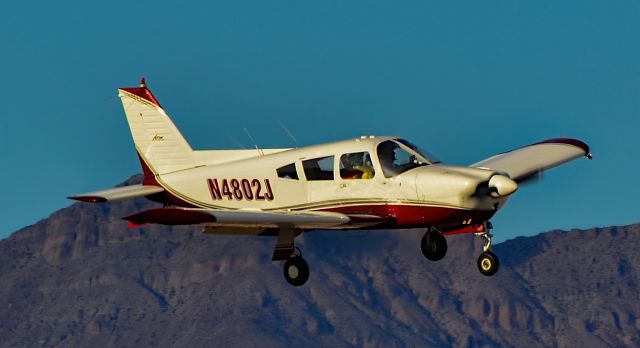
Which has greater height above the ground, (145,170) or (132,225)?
(145,170)

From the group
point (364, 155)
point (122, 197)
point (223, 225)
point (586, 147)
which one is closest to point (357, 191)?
point (364, 155)

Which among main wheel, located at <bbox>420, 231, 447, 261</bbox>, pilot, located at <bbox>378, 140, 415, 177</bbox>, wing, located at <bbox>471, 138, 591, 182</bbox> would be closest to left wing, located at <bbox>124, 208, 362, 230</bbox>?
pilot, located at <bbox>378, 140, 415, 177</bbox>

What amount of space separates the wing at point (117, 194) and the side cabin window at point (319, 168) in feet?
18.2

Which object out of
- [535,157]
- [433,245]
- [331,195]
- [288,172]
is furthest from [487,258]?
[535,157]

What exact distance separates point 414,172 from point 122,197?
8.86m

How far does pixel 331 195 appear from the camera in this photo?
43688 mm

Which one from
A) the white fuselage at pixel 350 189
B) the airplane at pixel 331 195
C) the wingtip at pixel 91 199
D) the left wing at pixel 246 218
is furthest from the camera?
the wingtip at pixel 91 199

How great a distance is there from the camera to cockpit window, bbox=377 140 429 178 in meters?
43.1

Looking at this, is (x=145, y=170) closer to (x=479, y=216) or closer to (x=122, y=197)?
(x=122, y=197)

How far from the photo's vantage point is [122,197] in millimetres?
46094

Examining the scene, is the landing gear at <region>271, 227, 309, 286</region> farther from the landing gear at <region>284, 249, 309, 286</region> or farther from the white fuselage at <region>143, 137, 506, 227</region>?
the white fuselage at <region>143, 137, 506, 227</region>

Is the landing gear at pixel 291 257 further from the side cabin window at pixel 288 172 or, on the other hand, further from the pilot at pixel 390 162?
the pilot at pixel 390 162

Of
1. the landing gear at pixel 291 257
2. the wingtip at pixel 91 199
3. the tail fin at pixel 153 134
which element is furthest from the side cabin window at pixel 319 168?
the wingtip at pixel 91 199

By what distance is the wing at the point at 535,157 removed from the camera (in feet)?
164
